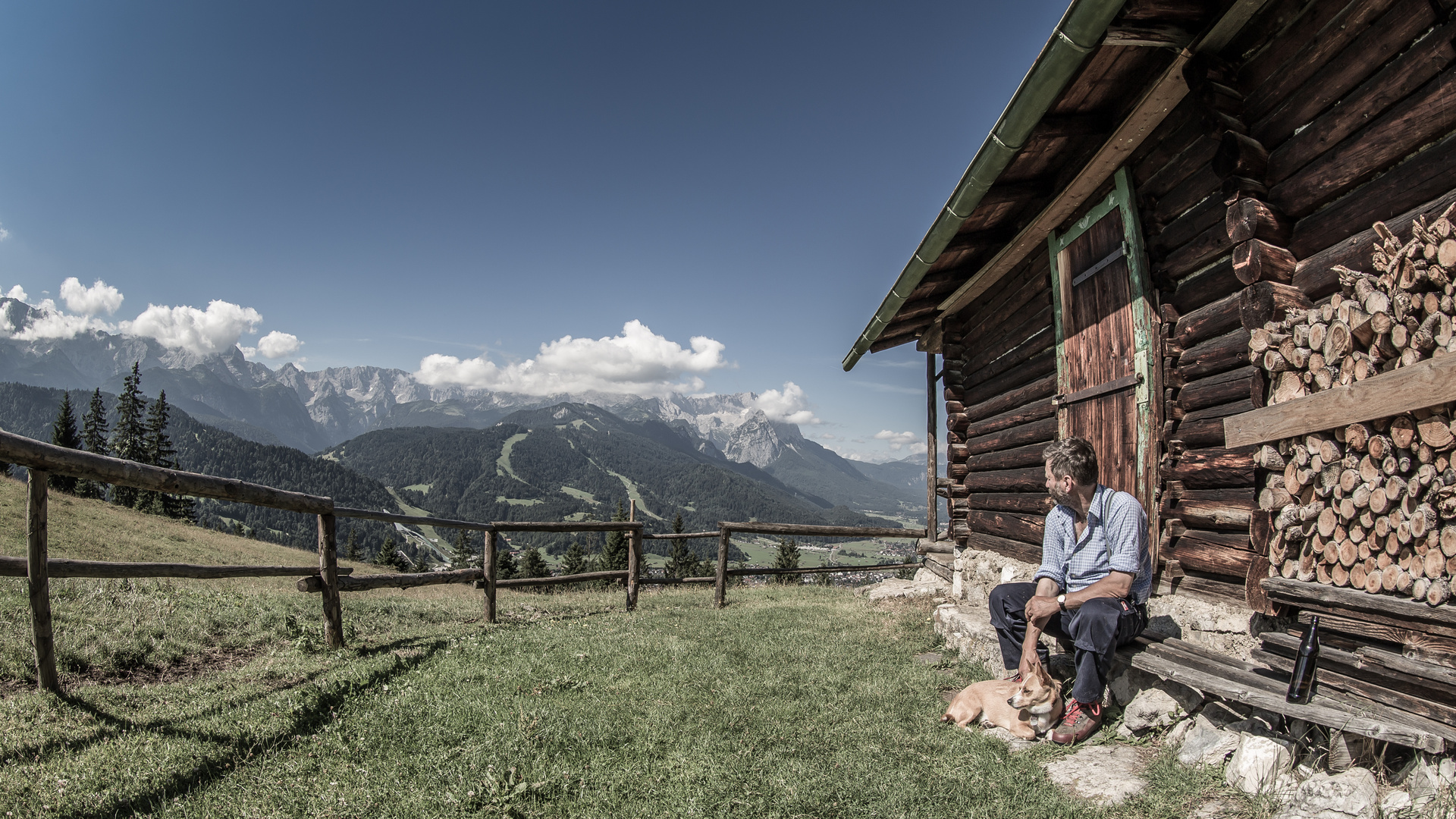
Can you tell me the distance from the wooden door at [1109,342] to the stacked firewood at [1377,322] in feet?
4.45

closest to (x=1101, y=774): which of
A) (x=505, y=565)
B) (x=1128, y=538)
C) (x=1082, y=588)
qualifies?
(x=1082, y=588)

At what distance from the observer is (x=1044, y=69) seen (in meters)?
3.98

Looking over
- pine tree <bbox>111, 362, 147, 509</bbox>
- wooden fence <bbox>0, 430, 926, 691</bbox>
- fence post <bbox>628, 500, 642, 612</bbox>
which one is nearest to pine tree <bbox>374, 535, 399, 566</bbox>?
pine tree <bbox>111, 362, 147, 509</bbox>

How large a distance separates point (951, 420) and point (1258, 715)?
6.55 m

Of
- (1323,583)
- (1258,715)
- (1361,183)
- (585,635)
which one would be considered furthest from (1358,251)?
(585,635)

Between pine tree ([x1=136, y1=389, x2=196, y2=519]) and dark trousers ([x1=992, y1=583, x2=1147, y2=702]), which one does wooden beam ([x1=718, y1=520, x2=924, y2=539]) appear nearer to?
dark trousers ([x1=992, y1=583, x2=1147, y2=702])

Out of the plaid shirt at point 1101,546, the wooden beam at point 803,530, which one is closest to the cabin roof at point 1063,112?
the plaid shirt at point 1101,546

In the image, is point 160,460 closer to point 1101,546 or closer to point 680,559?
point 680,559

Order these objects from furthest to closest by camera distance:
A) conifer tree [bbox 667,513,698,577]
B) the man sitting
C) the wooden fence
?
conifer tree [bbox 667,513,698,577]
the man sitting
the wooden fence

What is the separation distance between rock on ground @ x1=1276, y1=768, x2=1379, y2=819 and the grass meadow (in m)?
0.46

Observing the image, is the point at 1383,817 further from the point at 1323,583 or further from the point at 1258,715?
the point at 1323,583

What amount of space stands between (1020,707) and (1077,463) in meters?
1.76

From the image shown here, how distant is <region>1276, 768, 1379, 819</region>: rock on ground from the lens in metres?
2.64

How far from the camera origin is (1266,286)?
362 centimetres
